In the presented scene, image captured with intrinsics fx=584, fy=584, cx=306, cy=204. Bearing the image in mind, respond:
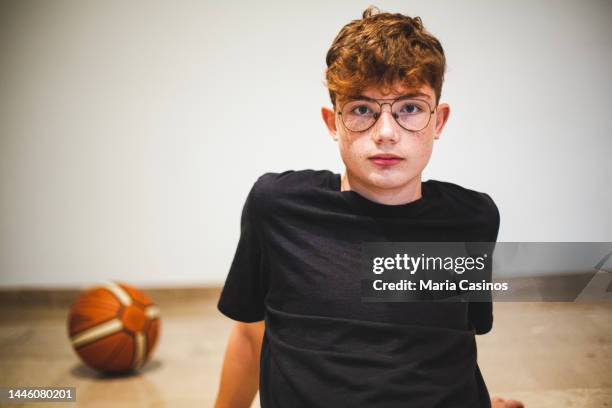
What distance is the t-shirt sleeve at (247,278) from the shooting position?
43.0 inches

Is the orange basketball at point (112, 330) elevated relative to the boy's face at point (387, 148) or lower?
lower

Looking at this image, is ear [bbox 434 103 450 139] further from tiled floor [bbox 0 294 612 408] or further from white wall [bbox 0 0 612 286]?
white wall [bbox 0 0 612 286]

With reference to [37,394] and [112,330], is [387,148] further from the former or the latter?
[37,394]

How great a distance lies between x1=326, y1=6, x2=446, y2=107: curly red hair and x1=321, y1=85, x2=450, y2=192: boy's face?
0.7 inches

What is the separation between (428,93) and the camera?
1002 mm

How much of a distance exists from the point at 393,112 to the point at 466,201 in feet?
0.76

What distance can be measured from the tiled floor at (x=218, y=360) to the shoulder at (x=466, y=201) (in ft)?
2.09

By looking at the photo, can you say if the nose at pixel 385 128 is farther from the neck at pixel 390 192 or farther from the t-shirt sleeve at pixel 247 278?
the t-shirt sleeve at pixel 247 278

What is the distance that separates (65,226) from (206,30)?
122cm

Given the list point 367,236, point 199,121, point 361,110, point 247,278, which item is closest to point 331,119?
point 361,110

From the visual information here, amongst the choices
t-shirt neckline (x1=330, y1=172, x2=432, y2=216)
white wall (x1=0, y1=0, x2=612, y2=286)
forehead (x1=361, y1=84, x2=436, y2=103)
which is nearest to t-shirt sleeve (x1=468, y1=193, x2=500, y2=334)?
t-shirt neckline (x1=330, y1=172, x2=432, y2=216)

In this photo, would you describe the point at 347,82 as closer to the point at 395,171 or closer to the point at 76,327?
the point at 395,171

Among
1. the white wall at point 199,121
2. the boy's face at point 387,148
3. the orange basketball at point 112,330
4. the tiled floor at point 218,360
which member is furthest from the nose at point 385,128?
the orange basketball at point 112,330

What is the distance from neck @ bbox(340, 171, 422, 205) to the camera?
3.33ft
